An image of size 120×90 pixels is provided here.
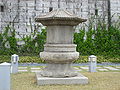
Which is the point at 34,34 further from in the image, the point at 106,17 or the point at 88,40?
the point at 106,17

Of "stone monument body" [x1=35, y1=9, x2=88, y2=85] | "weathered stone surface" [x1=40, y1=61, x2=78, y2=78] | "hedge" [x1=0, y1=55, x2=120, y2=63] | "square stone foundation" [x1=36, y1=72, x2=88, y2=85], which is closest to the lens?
"square stone foundation" [x1=36, y1=72, x2=88, y2=85]

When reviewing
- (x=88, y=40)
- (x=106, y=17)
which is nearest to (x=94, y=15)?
(x=106, y=17)

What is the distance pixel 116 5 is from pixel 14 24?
7.58 metres

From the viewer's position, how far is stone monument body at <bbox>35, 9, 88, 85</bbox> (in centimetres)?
689

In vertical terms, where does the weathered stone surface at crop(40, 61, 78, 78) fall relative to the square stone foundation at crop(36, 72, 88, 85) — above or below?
above

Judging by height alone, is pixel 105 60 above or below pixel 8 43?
below

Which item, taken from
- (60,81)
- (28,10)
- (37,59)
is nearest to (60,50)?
(60,81)

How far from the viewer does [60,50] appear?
7070 millimetres

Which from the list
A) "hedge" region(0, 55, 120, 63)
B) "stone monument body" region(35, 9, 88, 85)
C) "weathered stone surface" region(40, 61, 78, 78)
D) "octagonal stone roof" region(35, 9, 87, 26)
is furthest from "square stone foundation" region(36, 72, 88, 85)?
"hedge" region(0, 55, 120, 63)

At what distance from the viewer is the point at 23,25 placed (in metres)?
15.3

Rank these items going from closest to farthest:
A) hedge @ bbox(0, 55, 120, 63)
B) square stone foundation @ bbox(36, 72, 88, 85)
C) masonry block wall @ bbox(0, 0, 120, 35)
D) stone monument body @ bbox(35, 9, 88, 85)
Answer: square stone foundation @ bbox(36, 72, 88, 85)
stone monument body @ bbox(35, 9, 88, 85)
hedge @ bbox(0, 55, 120, 63)
masonry block wall @ bbox(0, 0, 120, 35)

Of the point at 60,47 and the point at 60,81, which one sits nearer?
the point at 60,81

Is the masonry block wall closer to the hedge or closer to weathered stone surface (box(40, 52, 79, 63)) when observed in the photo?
the hedge

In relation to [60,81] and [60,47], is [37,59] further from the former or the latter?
[60,81]
